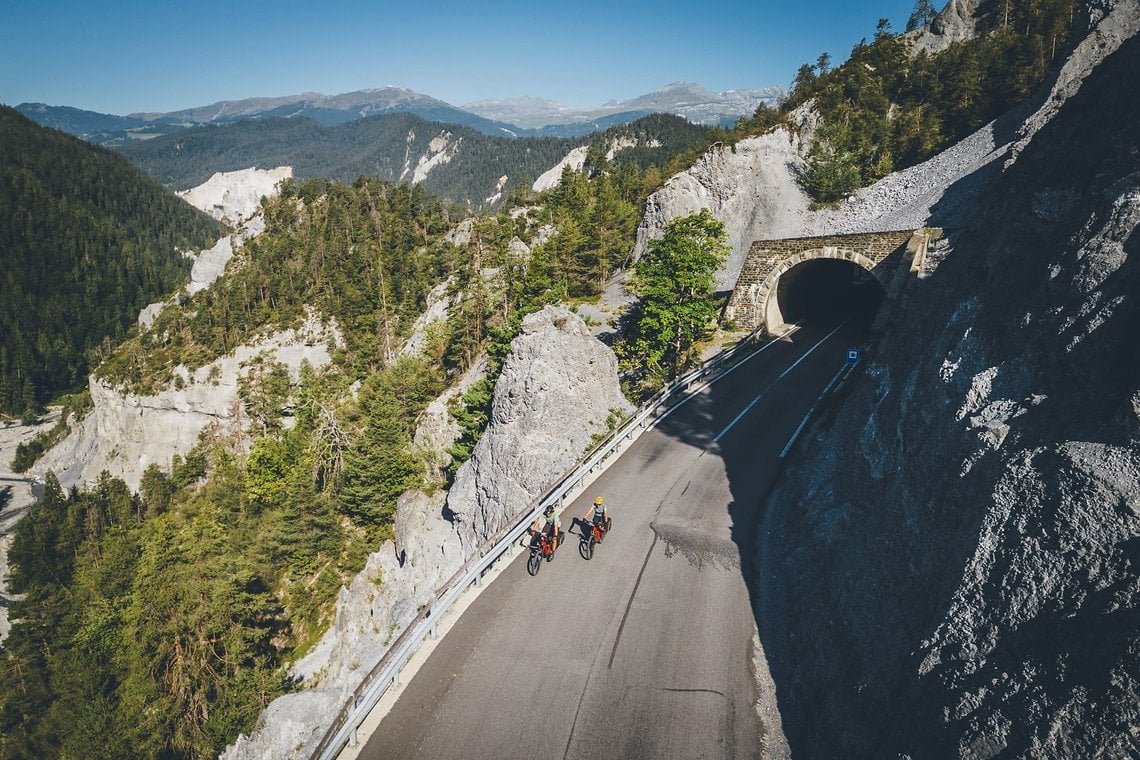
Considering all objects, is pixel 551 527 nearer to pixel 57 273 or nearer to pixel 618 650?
pixel 618 650

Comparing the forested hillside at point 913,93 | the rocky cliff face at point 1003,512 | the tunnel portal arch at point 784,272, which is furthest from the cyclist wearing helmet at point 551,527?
the forested hillside at point 913,93

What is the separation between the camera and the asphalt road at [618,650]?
885 centimetres

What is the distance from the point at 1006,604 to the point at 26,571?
83080 mm

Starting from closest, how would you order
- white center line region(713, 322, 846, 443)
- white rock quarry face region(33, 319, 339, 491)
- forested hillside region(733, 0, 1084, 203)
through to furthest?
white center line region(713, 322, 846, 443) < forested hillside region(733, 0, 1084, 203) < white rock quarry face region(33, 319, 339, 491)

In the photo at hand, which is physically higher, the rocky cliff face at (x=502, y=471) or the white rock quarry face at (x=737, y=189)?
the white rock quarry face at (x=737, y=189)

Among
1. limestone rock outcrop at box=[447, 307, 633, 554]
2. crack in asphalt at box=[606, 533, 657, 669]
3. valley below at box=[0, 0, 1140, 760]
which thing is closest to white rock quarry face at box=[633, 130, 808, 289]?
valley below at box=[0, 0, 1140, 760]

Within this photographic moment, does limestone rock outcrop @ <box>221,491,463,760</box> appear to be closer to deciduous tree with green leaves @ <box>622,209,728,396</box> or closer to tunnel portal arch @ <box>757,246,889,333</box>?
deciduous tree with green leaves @ <box>622,209,728,396</box>

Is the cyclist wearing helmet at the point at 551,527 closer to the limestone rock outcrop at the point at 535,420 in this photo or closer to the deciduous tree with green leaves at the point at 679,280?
the limestone rock outcrop at the point at 535,420

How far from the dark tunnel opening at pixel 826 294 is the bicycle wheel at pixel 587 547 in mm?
27054

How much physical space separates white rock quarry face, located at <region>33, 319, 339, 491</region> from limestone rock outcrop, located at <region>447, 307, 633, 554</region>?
4761cm

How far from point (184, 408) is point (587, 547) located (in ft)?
234

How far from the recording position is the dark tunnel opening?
35.9 m

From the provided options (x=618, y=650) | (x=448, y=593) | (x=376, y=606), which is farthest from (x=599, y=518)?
(x=376, y=606)

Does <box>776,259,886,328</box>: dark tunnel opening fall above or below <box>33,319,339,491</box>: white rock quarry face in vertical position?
above
